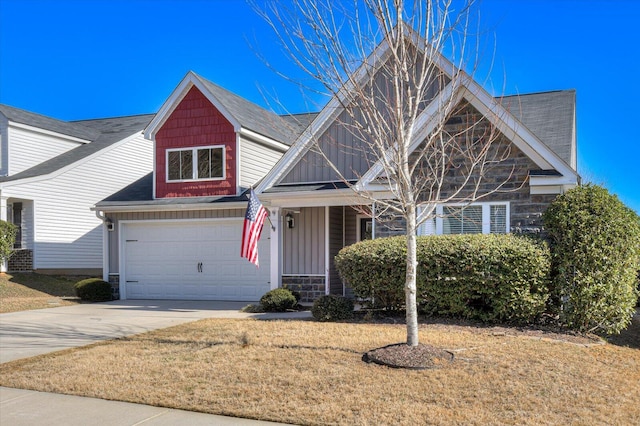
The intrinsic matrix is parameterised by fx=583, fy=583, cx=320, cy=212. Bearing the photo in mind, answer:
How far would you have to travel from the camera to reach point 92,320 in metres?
12.4

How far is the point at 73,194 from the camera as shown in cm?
2258

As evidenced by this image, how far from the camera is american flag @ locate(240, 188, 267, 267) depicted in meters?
13.4

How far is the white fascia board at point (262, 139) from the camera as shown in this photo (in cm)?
1731

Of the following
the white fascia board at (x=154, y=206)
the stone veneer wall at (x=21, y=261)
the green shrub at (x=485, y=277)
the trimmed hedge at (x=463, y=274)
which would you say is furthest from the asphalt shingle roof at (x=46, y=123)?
the green shrub at (x=485, y=277)

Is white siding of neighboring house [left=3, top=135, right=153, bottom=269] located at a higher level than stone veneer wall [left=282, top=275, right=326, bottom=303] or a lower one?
higher

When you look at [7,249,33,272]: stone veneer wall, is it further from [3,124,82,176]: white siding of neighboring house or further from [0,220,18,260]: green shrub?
[3,124,82,176]: white siding of neighboring house

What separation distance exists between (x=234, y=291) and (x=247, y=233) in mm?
3670

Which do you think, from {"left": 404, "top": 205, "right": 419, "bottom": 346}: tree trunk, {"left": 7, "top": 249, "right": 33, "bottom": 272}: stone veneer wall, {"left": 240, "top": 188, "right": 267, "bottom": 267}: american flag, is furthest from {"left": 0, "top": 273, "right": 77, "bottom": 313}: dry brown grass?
{"left": 404, "top": 205, "right": 419, "bottom": 346}: tree trunk

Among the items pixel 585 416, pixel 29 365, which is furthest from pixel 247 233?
pixel 585 416

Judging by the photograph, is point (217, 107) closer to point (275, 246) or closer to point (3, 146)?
point (275, 246)

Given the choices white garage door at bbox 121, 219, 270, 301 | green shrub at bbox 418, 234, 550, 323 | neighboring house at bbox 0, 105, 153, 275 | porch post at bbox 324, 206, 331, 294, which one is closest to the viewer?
green shrub at bbox 418, 234, 550, 323

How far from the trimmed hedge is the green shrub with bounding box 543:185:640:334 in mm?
338

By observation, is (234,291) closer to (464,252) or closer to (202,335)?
(202,335)

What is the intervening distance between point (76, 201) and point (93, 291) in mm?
7287
